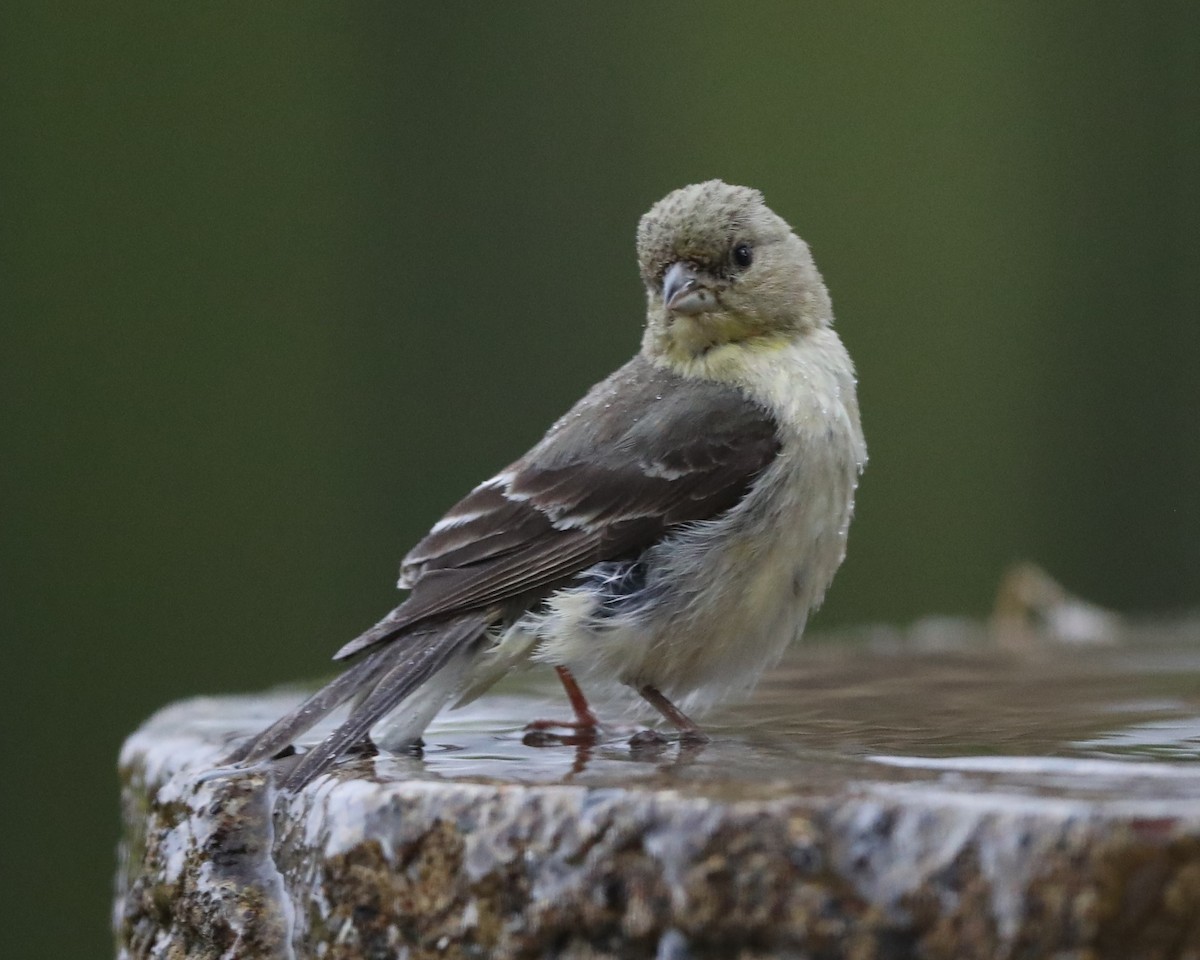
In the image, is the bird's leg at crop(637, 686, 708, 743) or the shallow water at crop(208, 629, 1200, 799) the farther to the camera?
the bird's leg at crop(637, 686, 708, 743)

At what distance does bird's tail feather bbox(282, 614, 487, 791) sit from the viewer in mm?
2848

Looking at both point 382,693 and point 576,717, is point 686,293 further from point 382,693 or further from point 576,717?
point 382,693

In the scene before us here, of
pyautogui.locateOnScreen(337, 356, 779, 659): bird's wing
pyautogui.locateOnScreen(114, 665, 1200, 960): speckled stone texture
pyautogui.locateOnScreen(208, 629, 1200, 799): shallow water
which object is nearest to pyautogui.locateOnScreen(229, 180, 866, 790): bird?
pyautogui.locateOnScreen(337, 356, 779, 659): bird's wing

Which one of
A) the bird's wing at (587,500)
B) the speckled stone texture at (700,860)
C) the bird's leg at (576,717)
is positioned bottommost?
the bird's leg at (576,717)

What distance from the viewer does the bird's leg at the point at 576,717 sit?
3379mm

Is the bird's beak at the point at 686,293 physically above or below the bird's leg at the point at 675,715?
above

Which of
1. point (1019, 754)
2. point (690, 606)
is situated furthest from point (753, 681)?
point (1019, 754)

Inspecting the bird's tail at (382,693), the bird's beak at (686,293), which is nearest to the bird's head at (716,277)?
the bird's beak at (686,293)

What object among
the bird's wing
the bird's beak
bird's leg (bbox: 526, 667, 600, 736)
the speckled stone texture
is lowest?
bird's leg (bbox: 526, 667, 600, 736)

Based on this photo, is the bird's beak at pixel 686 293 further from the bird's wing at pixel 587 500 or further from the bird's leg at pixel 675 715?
the bird's leg at pixel 675 715

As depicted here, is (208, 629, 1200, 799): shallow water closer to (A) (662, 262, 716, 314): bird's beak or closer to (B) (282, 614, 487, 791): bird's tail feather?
(B) (282, 614, 487, 791): bird's tail feather

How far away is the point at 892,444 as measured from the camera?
33.5 feet

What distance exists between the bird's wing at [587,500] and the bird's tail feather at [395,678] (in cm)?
4

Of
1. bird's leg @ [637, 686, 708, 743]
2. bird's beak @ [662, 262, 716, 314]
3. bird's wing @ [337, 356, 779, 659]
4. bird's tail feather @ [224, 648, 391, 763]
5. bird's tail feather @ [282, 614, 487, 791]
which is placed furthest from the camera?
bird's beak @ [662, 262, 716, 314]
